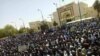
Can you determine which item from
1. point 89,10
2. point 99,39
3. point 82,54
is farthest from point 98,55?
point 89,10

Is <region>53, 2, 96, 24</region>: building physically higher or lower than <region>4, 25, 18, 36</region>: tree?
higher

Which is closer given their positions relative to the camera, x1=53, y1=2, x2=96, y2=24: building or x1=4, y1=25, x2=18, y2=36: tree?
x1=53, y1=2, x2=96, y2=24: building

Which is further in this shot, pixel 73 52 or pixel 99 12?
pixel 99 12

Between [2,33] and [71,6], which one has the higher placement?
[71,6]

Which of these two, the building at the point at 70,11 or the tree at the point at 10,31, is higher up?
the building at the point at 70,11

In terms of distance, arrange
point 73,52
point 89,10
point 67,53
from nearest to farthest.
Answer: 1. point 73,52
2. point 67,53
3. point 89,10

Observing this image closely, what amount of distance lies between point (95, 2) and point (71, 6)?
12168mm

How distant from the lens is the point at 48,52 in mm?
19703

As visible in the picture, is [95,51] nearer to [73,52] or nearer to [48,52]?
[73,52]

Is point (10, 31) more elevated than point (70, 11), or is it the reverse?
point (70, 11)

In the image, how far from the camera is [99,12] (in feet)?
204

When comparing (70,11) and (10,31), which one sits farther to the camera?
(10,31)

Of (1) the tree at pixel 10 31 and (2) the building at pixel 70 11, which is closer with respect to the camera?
(2) the building at pixel 70 11

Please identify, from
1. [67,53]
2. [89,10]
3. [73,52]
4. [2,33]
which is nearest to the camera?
[73,52]
